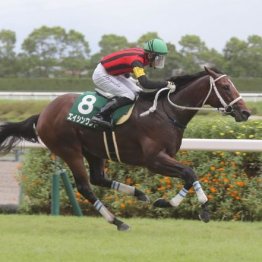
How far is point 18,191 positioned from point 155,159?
2539 mm

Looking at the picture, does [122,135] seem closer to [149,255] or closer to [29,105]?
[149,255]

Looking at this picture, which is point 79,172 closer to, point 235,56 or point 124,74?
point 124,74

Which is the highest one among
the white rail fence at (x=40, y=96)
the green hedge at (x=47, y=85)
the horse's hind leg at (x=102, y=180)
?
the horse's hind leg at (x=102, y=180)

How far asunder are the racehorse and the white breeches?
14 centimetres

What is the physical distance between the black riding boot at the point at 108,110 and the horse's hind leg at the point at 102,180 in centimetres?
72

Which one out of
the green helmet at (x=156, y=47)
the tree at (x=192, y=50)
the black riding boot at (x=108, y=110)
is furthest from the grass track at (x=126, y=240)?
the tree at (x=192, y=50)

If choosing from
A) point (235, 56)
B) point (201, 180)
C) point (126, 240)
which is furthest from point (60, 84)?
point (126, 240)

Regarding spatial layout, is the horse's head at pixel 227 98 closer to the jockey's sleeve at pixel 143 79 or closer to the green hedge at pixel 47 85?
the jockey's sleeve at pixel 143 79

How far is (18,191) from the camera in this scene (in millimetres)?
8523

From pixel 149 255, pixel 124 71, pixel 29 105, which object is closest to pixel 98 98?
pixel 124 71

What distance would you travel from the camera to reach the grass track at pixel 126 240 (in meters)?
5.20

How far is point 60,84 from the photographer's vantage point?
43.8 m

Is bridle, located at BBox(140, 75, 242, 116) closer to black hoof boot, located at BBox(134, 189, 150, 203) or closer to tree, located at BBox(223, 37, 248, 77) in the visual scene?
black hoof boot, located at BBox(134, 189, 150, 203)

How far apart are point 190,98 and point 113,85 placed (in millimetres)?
759
